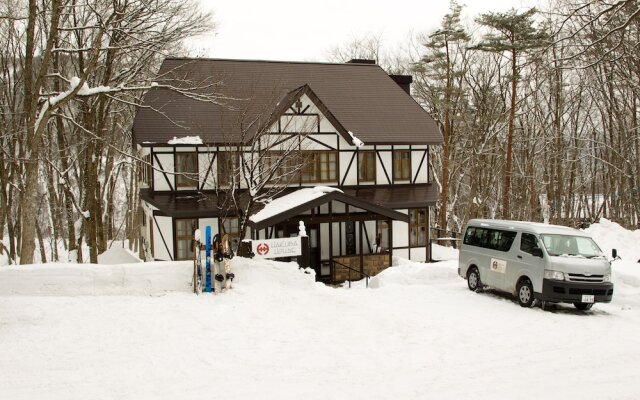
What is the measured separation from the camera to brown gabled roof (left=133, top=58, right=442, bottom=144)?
69.2ft

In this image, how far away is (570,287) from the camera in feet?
40.1

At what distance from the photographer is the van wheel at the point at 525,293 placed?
1279 centimetres

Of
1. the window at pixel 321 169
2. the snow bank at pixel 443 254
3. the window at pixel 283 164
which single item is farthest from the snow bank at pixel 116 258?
the snow bank at pixel 443 254

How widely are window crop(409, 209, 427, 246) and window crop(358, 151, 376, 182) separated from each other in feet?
7.51

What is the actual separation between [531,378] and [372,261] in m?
11.8

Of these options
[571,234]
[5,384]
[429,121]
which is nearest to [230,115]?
[429,121]

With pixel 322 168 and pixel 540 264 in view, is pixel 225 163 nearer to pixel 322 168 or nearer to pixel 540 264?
pixel 322 168

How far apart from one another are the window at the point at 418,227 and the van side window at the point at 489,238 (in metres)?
7.24

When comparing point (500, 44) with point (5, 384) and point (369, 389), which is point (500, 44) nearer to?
point (369, 389)

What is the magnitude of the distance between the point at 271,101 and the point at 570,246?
42.2ft

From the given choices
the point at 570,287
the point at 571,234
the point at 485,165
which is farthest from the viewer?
the point at 485,165

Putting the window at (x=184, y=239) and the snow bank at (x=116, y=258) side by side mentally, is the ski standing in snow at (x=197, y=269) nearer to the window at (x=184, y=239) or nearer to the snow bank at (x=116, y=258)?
the window at (x=184, y=239)

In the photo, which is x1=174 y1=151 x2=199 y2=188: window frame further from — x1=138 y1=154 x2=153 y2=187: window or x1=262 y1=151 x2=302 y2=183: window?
x1=262 y1=151 x2=302 y2=183: window

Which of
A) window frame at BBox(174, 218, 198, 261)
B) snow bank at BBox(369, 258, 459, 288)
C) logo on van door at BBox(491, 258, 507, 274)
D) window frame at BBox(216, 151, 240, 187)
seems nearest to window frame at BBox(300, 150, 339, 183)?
window frame at BBox(216, 151, 240, 187)
